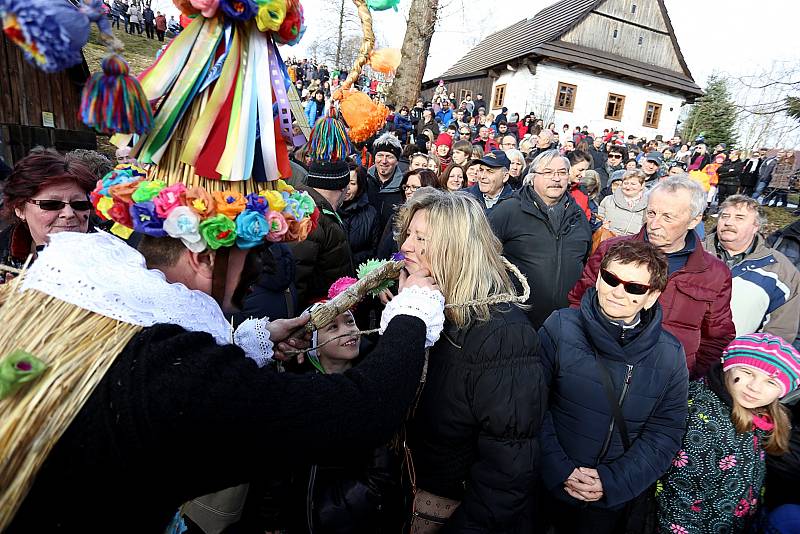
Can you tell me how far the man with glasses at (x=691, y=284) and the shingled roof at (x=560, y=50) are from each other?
25282 mm

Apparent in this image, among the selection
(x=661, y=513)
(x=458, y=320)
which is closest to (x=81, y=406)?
(x=458, y=320)

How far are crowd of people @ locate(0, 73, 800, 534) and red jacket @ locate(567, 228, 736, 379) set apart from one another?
0.01m

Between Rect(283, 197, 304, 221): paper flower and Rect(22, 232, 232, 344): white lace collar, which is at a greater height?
Rect(283, 197, 304, 221): paper flower

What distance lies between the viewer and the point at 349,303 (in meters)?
1.91

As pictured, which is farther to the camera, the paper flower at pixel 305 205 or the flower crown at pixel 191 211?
the paper flower at pixel 305 205

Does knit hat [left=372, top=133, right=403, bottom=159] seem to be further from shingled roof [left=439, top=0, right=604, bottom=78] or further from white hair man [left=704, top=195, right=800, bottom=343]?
shingled roof [left=439, top=0, right=604, bottom=78]

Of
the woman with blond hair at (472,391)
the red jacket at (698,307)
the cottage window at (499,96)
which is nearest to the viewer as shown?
the woman with blond hair at (472,391)

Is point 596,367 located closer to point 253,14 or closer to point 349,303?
point 349,303

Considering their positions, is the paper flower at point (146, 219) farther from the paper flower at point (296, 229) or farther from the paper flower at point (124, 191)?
the paper flower at point (296, 229)

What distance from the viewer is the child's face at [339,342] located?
7.18 ft

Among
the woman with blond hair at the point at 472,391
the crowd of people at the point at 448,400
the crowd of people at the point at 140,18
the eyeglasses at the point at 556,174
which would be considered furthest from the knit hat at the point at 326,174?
the crowd of people at the point at 140,18

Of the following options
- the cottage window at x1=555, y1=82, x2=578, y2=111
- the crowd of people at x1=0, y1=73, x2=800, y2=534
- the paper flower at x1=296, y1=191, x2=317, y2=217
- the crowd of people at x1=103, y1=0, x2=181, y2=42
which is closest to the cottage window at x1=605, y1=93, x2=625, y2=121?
the cottage window at x1=555, y1=82, x2=578, y2=111

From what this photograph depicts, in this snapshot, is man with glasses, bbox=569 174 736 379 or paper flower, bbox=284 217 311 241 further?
man with glasses, bbox=569 174 736 379

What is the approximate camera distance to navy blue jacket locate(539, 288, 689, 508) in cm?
217
